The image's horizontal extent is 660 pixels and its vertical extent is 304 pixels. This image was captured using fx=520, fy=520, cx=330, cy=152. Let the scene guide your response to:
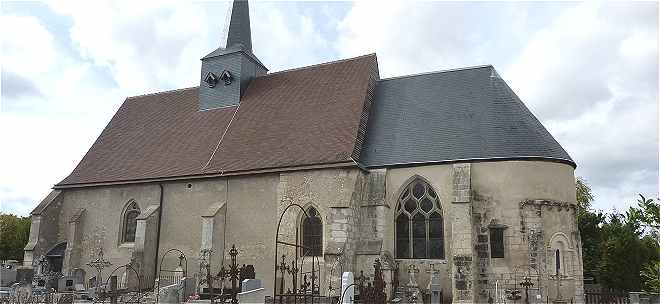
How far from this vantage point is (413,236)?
56.3ft

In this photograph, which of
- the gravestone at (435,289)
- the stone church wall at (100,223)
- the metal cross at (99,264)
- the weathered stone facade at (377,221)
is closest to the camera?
the gravestone at (435,289)

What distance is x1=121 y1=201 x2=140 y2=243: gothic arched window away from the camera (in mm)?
21484

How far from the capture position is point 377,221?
16969 millimetres

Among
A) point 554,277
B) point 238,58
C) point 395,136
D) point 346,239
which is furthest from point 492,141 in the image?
point 238,58

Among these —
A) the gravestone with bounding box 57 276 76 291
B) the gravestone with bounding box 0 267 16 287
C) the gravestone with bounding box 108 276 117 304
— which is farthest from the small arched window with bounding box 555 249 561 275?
the gravestone with bounding box 0 267 16 287

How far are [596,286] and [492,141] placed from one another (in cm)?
934

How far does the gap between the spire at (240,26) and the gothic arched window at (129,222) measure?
8904 millimetres

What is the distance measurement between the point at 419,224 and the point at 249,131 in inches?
312

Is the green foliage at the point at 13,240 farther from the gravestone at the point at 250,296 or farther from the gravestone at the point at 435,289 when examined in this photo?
the gravestone at the point at 435,289

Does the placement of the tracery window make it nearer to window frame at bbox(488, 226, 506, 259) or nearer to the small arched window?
window frame at bbox(488, 226, 506, 259)

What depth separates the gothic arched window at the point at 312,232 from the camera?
17.5 m

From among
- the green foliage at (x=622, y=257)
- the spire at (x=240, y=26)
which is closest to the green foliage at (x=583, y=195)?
the green foliage at (x=622, y=257)

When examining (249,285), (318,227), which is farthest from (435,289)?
(249,285)

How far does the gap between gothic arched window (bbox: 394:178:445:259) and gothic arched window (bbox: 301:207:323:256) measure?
2.58 m
